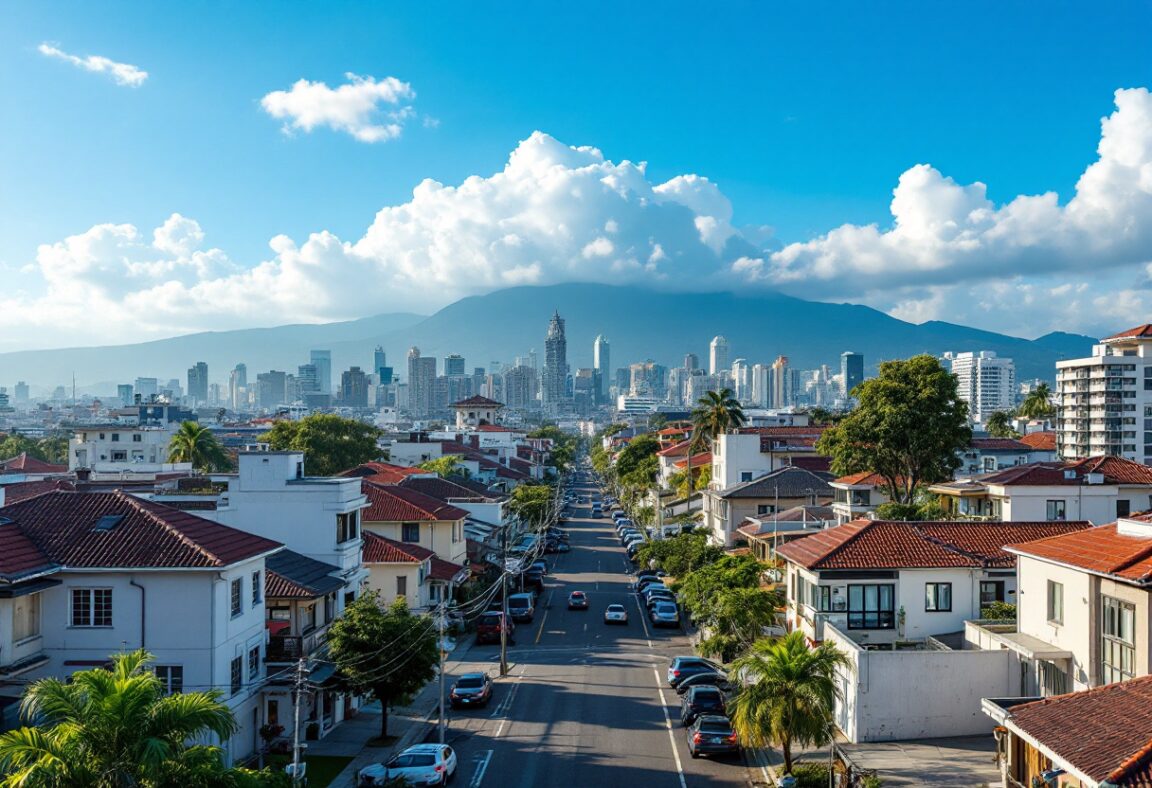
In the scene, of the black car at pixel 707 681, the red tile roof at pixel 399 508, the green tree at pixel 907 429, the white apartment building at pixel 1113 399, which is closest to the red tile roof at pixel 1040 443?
the white apartment building at pixel 1113 399

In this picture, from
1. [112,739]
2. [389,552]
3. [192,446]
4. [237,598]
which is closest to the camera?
[112,739]

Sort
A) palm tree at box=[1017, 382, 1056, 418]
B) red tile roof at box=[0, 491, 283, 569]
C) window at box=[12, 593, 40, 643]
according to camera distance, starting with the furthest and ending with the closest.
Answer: palm tree at box=[1017, 382, 1056, 418], red tile roof at box=[0, 491, 283, 569], window at box=[12, 593, 40, 643]

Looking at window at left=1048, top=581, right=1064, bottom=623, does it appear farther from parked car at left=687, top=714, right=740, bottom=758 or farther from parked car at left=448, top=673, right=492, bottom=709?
parked car at left=448, top=673, right=492, bottom=709

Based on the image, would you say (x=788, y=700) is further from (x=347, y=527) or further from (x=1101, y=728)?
(x=347, y=527)

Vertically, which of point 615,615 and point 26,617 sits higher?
point 26,617

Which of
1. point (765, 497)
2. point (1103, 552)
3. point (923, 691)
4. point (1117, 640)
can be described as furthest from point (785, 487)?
point (1117, 640)

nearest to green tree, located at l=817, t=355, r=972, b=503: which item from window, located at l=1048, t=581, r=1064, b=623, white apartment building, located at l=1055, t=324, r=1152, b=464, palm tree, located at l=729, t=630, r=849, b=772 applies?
window, located at l=1048, t=581, r=1064, b=623
